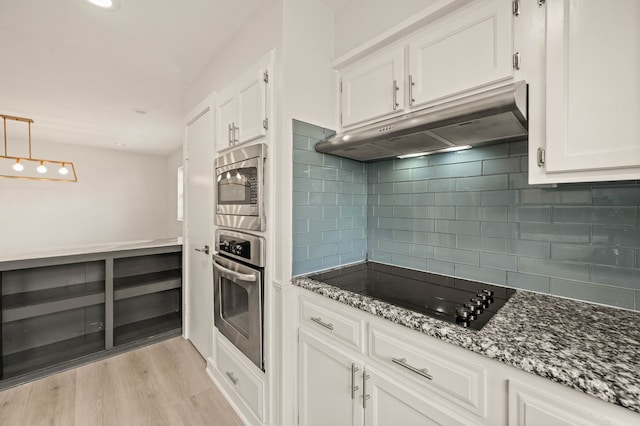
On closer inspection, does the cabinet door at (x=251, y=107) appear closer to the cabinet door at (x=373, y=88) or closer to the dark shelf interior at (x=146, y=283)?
the cabinet door at (x=373, y=88)

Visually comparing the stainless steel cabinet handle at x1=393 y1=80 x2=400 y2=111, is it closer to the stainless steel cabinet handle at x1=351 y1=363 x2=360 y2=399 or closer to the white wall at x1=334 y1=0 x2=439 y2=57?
the white wall at x1=334 y1=0 x2=439 y2=57

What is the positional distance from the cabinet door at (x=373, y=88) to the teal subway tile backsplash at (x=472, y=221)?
23cm

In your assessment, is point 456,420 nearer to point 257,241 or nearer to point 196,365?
point 257,241

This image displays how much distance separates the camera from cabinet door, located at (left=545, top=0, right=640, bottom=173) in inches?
31.8

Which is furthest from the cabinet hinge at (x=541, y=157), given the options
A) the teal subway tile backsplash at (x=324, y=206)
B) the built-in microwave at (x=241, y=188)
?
the built-in microwave at (x=241, y=188)

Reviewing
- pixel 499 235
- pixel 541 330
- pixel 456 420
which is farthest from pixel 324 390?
pixel 499 235

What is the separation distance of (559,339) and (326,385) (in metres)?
0.96

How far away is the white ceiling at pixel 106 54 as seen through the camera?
5.47ft

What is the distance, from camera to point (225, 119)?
1.99 meters

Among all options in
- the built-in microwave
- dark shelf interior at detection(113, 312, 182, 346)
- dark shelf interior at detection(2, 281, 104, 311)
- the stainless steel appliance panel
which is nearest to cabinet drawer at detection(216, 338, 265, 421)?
the stainless steel appliance panel

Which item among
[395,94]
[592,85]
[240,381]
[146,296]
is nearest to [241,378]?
[240,381]

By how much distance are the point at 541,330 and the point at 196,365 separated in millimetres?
2506

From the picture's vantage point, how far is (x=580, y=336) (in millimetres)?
812

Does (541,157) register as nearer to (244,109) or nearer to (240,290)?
(244,109)
